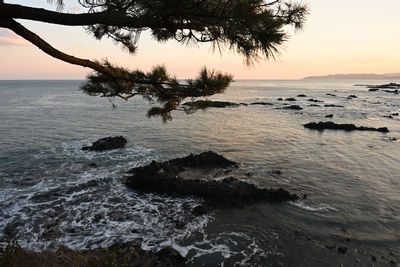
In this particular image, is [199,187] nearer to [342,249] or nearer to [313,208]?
[313,208]

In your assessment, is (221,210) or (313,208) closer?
(221,210)

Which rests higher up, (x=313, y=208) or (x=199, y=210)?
(x=199, y=210)

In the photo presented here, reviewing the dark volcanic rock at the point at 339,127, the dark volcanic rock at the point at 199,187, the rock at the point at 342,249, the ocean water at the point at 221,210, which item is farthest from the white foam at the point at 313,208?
the dark volcanic rock at the point at 339,127

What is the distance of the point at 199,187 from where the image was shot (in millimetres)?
12219

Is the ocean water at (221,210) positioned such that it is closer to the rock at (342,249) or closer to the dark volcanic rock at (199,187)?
the rock at (342,249)

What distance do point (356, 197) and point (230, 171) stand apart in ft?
21.5

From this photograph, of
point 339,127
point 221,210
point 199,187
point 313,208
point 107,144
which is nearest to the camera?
point 221,210

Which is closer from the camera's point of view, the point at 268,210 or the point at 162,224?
the point at 162,224

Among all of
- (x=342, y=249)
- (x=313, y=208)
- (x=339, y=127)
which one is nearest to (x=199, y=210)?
(x=313, y=208)

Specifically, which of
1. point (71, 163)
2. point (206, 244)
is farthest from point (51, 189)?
point (206, 244)

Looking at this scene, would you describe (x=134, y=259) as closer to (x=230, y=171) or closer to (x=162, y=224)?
(x=162, y=224)

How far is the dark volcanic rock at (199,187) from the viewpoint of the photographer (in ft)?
38.0

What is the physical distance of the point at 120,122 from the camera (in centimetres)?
3359

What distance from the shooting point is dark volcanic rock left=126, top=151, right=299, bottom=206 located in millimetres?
11578
